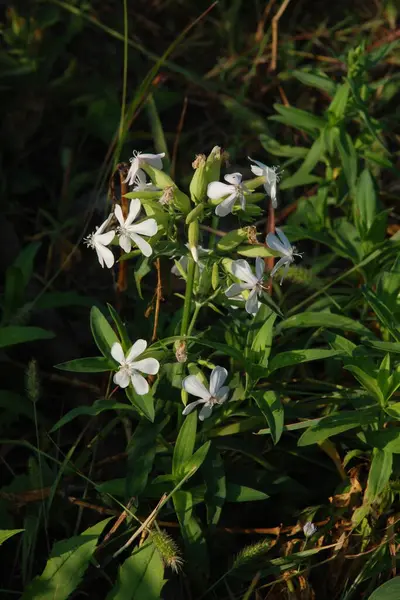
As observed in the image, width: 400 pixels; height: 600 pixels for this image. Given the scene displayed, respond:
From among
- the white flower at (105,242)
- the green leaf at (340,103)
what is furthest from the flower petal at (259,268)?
the green leaf at (340,103)

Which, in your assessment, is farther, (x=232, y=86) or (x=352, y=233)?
(x=232, y=86)

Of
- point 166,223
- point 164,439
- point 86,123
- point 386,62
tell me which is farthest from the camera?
point 386,62

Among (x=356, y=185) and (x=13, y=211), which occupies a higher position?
(x=356, y=185)

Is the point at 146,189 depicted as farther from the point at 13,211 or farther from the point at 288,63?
the point at 288,63

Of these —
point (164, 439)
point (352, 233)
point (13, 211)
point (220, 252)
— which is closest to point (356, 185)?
point (352, 233)

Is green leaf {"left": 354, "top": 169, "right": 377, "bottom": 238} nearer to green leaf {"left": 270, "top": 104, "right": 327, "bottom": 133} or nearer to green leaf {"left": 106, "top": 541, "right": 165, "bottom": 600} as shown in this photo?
green leaf {"left": 270, "top": 104, "right": 327, "bottom": 133}

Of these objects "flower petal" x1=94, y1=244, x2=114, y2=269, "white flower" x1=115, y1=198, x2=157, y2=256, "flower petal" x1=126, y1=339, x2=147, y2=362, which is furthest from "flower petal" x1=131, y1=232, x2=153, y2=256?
"flower petal" x1=126, y1=339, x2=147, y2=362

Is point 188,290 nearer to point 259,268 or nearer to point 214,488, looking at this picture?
point 259,268

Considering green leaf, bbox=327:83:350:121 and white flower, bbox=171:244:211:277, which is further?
green leaf, bbox=327:83:350:121
